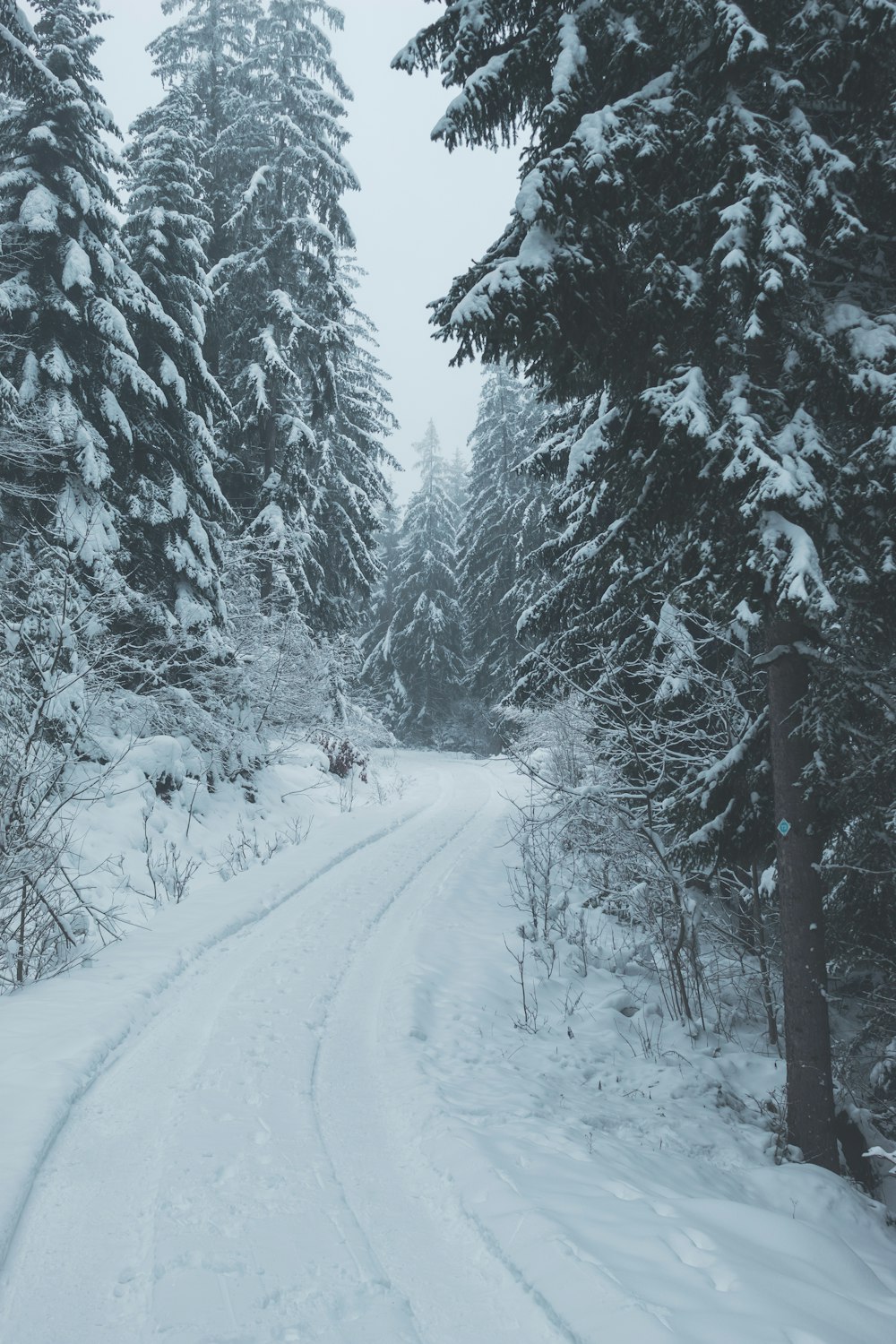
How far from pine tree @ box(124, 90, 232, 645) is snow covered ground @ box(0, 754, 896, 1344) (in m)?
7.75

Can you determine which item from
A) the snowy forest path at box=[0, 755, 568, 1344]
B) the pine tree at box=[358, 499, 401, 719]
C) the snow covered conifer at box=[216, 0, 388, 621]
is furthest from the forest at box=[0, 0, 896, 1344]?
the pine tree at box=[358, 499, 401, 719]

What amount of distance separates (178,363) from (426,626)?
22350 mm

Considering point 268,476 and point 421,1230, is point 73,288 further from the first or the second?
point 421,1230

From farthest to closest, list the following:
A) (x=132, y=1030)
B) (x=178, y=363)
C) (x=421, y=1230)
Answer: (x=178, y=363) → (x=132, y=1030) → (x=421, y=1230)

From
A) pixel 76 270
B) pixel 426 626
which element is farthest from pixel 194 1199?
pixel 426 626

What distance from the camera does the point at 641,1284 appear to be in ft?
9.53

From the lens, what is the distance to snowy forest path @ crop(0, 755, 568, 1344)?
2803 millimetres

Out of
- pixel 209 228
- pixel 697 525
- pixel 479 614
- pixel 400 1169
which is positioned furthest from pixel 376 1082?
pixel 479 614

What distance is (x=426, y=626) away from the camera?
35406mm

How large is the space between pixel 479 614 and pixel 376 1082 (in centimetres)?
2758

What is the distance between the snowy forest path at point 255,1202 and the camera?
2.80 meters

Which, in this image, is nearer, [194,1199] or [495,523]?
[194,1199]

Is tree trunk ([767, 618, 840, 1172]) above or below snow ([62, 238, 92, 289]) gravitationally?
below

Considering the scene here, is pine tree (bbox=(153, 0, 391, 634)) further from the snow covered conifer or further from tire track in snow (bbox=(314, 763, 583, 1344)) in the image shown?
tire track in snow (bbox=(314, 763, 583, 1344))
